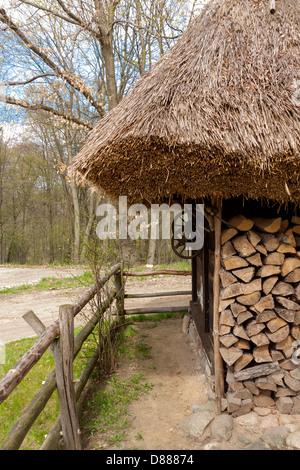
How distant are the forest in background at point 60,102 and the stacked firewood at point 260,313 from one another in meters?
2.05

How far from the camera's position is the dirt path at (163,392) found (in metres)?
2.60

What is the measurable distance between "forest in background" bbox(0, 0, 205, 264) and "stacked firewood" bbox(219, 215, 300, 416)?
205cm

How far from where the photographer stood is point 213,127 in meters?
2.40

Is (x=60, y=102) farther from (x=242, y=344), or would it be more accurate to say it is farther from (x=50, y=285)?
(x=242, y=344)

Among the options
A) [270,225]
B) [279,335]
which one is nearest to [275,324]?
[279,335]

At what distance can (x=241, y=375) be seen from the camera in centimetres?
273

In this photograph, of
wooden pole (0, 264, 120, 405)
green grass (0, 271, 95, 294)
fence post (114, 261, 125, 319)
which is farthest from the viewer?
green grass (0, 271, 95, 294)

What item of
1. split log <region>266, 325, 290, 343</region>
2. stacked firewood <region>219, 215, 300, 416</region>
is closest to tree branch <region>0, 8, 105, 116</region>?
stacked firewood <region>219, 215, 300, 416</region>

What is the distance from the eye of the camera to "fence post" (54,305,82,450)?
2.32 m

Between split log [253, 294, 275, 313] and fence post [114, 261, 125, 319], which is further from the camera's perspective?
fence post [114, 261, 125, 319]

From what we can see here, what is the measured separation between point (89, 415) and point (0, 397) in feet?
5.87

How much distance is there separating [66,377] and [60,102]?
28.4 ft

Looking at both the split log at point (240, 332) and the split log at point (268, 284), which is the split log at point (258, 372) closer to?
the split log at point (240, 332)

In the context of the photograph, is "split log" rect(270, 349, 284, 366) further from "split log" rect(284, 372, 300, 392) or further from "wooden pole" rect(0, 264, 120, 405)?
"wooden pole" rect(0, 264, 120, 405)
